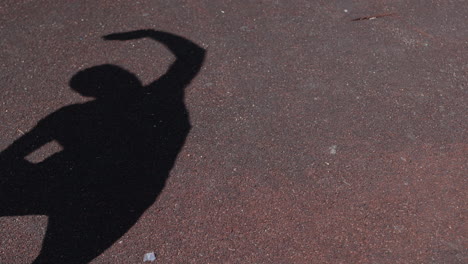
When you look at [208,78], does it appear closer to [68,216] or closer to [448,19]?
[68,216]

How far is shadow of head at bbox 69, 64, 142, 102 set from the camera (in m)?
5.88

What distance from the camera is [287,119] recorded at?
18.7ft

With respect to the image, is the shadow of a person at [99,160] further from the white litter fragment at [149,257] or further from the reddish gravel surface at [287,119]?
the white litter fragment at [149,257]

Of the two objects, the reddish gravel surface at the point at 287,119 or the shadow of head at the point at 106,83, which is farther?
the shadow of head at the point at 106,83

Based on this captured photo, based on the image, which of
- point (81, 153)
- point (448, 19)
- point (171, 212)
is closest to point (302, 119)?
point (171, 212)

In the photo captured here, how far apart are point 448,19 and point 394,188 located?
8.94ft

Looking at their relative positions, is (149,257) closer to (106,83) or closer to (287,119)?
(287,119)

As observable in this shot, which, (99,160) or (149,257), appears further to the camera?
(99,160)

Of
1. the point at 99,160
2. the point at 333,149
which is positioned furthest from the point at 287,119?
the point at 99,160

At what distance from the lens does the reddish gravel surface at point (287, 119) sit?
4.76 meters

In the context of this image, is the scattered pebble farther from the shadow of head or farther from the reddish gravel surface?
the shadow of head

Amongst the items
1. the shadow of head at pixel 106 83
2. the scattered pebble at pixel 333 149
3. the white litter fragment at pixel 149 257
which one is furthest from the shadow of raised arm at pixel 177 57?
the white litter fragment at pixel 149 257

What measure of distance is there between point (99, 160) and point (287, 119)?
5.57 ft

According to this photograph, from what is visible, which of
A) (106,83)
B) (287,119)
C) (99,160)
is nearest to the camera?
(99,160)
